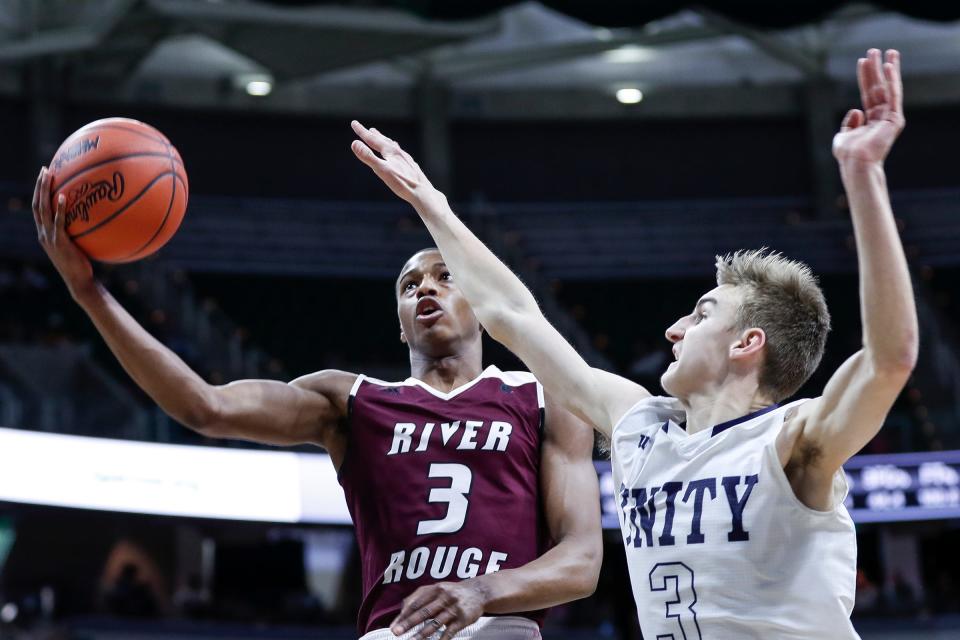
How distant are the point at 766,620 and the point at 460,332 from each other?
174 centimetres

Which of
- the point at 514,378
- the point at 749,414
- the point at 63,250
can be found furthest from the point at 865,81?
the point at 63,250

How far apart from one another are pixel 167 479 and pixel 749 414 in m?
9.26

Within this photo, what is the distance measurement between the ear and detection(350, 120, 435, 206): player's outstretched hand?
0.92m

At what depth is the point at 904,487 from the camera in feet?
40.1

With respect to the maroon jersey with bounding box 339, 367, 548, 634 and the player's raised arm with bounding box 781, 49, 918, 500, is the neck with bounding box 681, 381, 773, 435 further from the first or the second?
the maroon jersey with bounding box 339, 367, 548, 634

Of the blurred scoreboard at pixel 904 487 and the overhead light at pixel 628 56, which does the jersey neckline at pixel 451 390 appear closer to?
the blurred scoreboard at pixel 904 487

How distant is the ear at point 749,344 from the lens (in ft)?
9.41

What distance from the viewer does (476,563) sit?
3.61m

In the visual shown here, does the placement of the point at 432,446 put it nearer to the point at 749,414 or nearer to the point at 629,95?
the point at 749,414

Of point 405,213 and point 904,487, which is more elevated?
point 405,213

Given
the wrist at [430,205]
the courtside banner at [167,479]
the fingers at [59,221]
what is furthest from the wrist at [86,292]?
the courtside banner at [167,479]

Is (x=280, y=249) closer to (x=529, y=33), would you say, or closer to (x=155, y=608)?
(x=529, y=33)

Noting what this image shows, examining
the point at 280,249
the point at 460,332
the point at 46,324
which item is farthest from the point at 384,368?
the point at 460,332

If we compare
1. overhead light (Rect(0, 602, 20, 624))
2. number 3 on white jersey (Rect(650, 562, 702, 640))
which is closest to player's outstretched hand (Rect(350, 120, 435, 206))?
number 3 on white jersey (Rect(650, 562, 702, 640))
